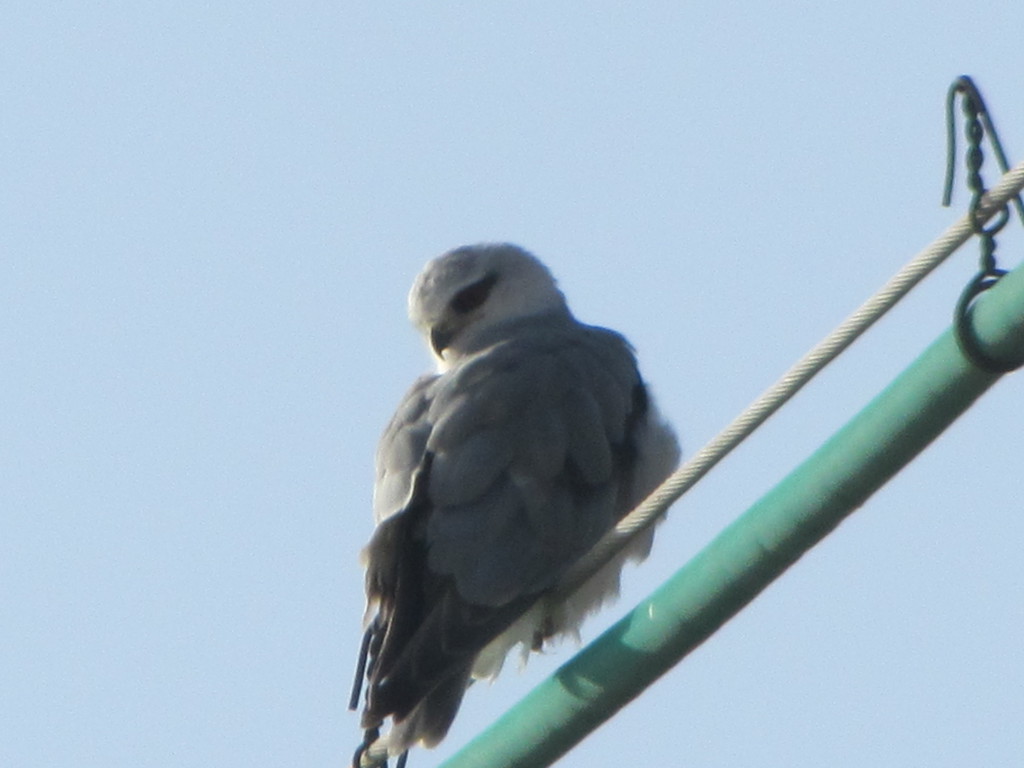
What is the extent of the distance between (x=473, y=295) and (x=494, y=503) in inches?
93.1

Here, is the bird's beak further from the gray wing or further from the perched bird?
the gray wing

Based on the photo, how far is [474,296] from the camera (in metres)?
7.69

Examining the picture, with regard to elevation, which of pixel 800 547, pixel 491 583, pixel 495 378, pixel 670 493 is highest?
pixel 495 378

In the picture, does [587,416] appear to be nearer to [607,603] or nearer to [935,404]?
[607,603]

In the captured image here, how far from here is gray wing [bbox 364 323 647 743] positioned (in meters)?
5.06

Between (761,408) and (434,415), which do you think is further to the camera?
(434,415)

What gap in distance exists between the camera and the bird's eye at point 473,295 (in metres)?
7.61

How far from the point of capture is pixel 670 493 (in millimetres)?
3506

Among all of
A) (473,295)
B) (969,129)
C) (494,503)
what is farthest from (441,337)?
(969,129)

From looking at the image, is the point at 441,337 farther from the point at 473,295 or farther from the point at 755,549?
the point at 755,549

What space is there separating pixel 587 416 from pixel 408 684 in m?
1.38

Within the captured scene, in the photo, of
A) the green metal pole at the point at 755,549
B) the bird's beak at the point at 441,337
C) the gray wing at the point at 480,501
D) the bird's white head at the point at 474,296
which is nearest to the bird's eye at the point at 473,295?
→ the bird's white head at the point at 474,296

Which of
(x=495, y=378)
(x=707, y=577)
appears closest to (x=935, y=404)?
(x=707, y=577)

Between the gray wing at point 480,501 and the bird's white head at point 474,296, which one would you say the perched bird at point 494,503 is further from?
the bird's white head at point 474,296
